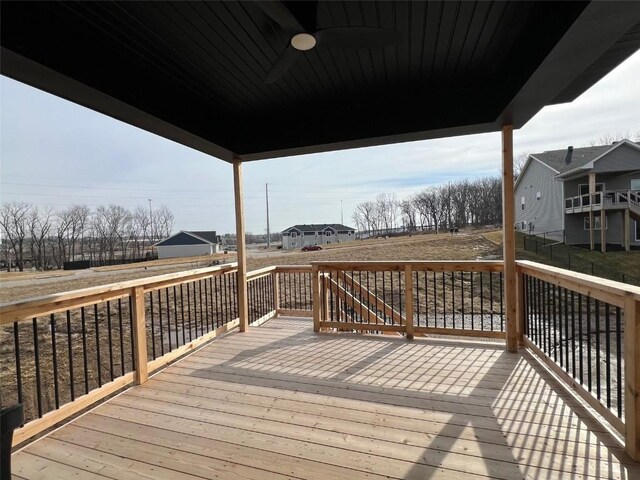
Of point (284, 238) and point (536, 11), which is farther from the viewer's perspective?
point (284, 238)

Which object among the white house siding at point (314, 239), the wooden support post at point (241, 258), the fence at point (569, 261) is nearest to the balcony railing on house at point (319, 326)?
the wooden support post at point (241, 258)

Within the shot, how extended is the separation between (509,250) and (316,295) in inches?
93.9

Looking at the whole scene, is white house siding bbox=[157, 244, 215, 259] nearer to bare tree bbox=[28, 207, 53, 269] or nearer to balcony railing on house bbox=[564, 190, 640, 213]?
bare tree bbox=[28, 207, 53, 269]

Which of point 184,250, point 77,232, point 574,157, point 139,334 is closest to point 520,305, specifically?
point 139,334

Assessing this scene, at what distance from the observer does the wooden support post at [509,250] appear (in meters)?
3.37

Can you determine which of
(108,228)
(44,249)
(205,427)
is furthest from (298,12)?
(108,228)

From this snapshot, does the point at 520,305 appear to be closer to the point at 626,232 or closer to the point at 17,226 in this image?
the point at 626,232

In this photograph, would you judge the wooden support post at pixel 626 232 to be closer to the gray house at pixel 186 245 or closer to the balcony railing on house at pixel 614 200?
the balcony railing on house at pixel 614 200

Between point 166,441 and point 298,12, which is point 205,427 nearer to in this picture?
point 166,441

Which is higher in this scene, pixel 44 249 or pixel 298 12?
pixel 298 12

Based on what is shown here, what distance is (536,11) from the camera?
198cm

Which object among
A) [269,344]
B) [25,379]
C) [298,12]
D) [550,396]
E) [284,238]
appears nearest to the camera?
[298,12]

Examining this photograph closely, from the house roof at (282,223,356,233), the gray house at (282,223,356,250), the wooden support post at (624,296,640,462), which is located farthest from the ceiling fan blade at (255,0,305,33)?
the house roof at (282,223,356,233)

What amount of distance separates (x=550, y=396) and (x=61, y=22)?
428 centimetres
